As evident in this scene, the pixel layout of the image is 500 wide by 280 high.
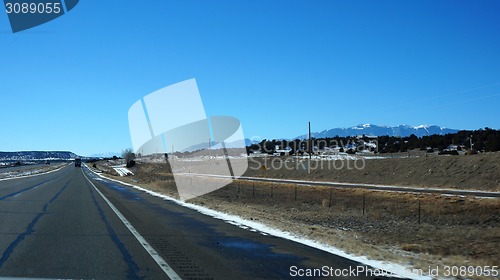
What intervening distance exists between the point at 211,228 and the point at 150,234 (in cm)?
218

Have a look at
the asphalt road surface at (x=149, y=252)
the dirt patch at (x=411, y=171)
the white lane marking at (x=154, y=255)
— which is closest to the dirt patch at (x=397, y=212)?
the dirt patch at (x=411, y=171)

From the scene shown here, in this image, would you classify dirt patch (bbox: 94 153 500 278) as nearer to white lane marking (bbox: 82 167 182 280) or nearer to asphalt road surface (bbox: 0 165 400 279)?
asphalt road surface (bbox: 0 165 400 279)

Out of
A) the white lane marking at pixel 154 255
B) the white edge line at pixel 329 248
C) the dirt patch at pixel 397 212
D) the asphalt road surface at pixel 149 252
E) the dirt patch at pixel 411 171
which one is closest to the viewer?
the white lane marking at pixel 154 255

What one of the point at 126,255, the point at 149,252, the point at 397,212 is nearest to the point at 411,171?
the point at 397,212

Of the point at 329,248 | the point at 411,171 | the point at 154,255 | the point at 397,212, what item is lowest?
the point at 397,212

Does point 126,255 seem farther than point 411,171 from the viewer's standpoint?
No

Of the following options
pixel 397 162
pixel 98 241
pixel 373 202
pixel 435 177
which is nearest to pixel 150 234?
pixel 98 241

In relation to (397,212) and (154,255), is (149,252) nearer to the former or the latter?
(154,255)

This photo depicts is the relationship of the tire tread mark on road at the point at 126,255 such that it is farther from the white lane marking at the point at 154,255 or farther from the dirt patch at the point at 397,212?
the dirt patch at the point at 397,212

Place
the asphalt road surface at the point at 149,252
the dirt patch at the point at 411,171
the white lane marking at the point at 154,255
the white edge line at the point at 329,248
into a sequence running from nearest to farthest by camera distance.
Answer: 1. the white lane marking at the point at 154,255
2. the asphalt road surface at the point at 149,252
3. the white edge line at the point at 329,248
4. the dirt patch at the point at 411,171

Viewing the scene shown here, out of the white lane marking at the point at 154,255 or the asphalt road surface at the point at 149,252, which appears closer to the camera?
the white lane marking at the point at 154,255

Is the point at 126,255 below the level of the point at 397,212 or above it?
above

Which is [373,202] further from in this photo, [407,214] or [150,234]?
[150,234]

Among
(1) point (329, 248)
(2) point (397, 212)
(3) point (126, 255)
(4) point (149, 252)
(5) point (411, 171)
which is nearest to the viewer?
(3) point (126, 255)
